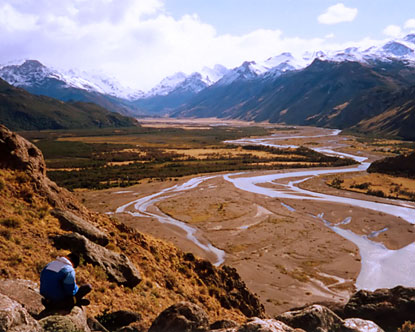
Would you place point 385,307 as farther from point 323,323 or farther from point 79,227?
point 79,227

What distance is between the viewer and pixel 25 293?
894cm

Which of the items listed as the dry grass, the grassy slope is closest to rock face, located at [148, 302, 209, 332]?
the grassy slope

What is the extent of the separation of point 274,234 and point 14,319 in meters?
29.8

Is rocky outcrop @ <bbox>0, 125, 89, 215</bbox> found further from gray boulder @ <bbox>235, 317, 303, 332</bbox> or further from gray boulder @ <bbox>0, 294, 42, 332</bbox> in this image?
gray boulder @ <bbox>235, 317, 303, 332</bbox>

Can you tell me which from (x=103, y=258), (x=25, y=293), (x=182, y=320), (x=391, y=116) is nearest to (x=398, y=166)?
(x=103, y=258)

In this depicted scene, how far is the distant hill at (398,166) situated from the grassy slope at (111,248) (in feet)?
200

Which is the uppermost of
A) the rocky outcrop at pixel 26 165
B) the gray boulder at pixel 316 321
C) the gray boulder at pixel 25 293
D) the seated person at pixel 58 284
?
the rocky outcrop at pixel 26 165

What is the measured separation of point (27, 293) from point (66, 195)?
34.0ft

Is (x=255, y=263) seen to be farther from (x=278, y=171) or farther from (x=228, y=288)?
(x=278, y=171)

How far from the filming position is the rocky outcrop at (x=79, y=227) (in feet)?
49.7

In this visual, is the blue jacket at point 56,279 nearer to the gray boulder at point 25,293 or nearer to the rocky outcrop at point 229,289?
the gray boulder at point 25,293

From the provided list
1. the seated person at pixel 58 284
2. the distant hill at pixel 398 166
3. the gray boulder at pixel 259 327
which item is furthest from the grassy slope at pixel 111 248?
the distant hill at pixel 398 166

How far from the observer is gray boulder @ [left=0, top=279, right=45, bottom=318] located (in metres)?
8.19

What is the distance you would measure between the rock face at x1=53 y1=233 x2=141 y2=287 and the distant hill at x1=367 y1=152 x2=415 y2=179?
212 feet
